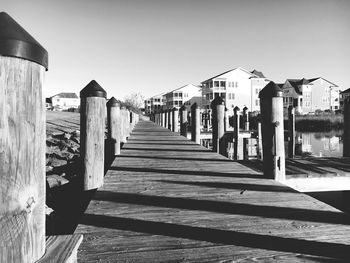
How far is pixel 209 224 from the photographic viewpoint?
225 centimetres

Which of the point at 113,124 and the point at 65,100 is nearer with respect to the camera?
the point at 113,124

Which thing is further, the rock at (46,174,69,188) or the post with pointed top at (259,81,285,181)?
the rock at (46,174,69,188)

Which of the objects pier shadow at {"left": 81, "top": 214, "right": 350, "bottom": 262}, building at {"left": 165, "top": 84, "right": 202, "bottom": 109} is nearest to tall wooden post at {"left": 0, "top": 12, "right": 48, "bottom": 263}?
pier shadow at {"left": 81, "top": 214, "right": 350, "bottom": 262}

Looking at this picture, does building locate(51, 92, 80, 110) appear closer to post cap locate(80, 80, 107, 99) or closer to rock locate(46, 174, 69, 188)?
rock locate(46, 174, 69, 188)

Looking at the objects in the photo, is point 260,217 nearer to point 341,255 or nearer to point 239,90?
point 341,255

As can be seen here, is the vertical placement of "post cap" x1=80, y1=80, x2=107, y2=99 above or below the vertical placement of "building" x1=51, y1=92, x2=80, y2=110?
below

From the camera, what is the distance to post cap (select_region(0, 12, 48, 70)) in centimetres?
103

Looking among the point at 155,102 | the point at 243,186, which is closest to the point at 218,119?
the point at 243,186

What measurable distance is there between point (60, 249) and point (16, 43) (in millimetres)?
1046

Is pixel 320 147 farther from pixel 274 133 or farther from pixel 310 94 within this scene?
pixel 310 94

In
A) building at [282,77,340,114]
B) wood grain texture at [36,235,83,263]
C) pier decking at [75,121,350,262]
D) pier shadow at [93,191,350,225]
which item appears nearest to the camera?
wood grain texture at [36,235,83,263]

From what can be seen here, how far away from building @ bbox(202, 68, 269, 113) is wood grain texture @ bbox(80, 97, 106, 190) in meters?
57.9

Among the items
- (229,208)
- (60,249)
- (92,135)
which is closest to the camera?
(60,249)

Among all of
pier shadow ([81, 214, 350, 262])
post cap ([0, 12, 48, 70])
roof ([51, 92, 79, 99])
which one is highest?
roof ([51, 92, 79, 99])
